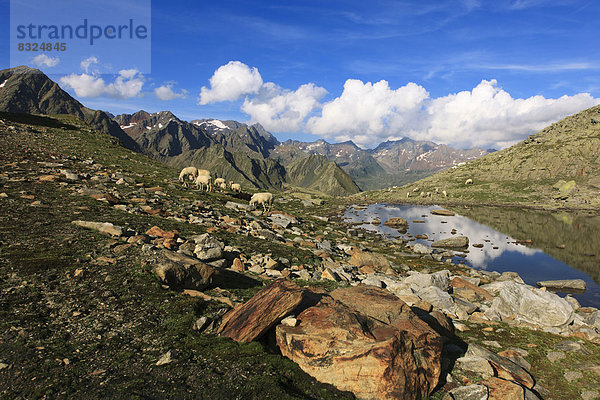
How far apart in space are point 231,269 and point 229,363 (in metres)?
11.3

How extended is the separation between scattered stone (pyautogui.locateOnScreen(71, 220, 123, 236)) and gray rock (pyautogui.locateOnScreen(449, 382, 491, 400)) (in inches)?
914

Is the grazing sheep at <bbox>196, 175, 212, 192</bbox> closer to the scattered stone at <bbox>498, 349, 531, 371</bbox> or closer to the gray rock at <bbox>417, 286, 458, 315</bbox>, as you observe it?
the gray rock at <bbox>417, 286, 458, 315</bbox>

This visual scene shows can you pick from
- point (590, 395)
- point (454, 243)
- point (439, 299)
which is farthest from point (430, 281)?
point (454, 243)

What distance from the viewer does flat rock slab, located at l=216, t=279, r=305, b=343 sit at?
12289 mm

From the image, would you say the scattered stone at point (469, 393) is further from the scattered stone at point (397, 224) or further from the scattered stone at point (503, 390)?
the scattered stone at point (397, 224)

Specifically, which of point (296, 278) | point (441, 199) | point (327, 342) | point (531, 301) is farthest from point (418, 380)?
point (441, 199)

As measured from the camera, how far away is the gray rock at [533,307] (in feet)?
65.4

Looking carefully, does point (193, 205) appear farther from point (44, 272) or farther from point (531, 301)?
point (531, 301)

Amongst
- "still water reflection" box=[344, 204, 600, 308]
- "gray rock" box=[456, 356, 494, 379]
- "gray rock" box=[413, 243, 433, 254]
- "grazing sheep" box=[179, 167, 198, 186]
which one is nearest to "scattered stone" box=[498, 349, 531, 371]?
"gray rock" box=[456, 356, 494, 379]

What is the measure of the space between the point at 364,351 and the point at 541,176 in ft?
616

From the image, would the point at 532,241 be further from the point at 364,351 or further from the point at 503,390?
the point at 364,351

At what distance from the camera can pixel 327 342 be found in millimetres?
11281

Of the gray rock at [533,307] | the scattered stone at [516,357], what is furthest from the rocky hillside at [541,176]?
the scattered stone at [516,357]

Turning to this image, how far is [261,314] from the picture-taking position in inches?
495
